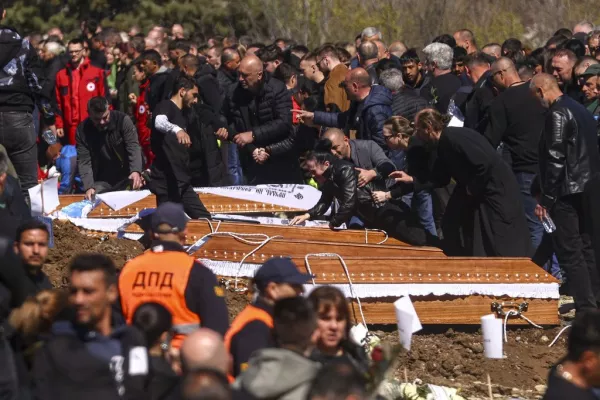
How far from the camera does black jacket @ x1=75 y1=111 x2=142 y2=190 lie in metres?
15.3

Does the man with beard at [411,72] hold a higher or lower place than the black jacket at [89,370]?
higher

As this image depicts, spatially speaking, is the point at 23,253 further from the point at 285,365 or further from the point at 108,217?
the point at 108,217

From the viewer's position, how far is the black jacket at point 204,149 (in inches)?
560

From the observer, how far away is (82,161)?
51.4 ft

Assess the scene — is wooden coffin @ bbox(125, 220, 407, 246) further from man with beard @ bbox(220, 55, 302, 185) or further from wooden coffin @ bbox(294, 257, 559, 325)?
man with beard @ bbox(220, 55, 302, 185)

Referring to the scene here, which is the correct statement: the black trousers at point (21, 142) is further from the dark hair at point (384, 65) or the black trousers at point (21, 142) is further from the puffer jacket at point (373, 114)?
the dark hair at point (384, 65)

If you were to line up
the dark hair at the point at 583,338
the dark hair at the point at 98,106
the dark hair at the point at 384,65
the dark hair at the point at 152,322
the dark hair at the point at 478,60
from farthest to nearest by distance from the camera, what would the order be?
the dark hair at the point at 384,65 < the dark hair at the point at 98,106 < the dark hair at the point at 478,60 < the dark hair at the point at 152,322 < the dark hair at the point at 583,338

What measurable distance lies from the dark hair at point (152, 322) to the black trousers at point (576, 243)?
5.30m

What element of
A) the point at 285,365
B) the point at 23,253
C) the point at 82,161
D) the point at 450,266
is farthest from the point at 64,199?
the point at 285,365

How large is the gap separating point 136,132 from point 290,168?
1986mm

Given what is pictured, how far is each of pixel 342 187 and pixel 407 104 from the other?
1.96m

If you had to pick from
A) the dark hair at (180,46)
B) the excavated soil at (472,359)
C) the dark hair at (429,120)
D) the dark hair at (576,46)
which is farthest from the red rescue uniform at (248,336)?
the dark hair at (180,46)

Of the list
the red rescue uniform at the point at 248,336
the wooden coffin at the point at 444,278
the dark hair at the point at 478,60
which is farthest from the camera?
the dark hair at the point at 478,60

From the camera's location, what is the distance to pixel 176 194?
44.1 feet
